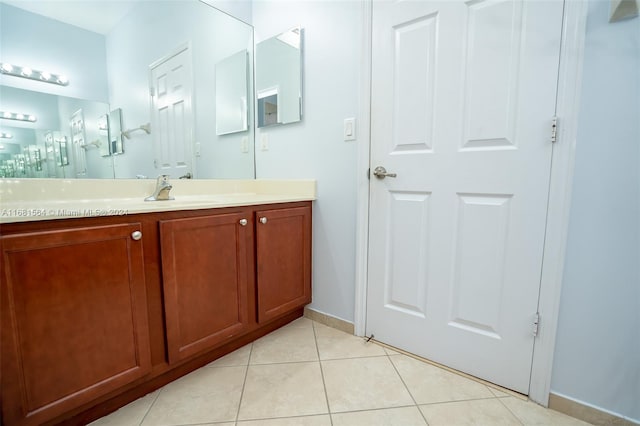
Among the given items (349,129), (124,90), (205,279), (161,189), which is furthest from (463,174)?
(124,90)

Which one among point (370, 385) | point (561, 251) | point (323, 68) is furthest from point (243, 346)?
point (323, 68)

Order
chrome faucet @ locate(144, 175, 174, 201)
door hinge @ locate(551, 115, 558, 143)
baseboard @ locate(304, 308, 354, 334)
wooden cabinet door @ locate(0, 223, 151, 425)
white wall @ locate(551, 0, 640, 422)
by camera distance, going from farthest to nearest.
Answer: baseboard @ locate(304, 308, 354, 334) < chrome faucet @ locate(144, 175, 174, 201) < door hinge @ locate(551, 115, 558, 143) < white wall @ locate(551, 0, 640, 422) < wooden cabinet door @ locate(0, 223, 151, 425)

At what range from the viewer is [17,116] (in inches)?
40.9

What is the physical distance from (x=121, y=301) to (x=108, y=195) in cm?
60

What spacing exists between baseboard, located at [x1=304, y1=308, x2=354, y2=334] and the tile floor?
184 mm

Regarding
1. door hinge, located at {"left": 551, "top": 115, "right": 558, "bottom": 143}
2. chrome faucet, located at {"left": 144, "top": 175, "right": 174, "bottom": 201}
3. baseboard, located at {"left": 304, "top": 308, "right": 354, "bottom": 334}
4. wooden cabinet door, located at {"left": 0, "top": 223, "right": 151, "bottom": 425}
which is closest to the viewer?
wooden cabinet door, located at {"left": 0, "top": 223, "right": 151, "bottom": 425}

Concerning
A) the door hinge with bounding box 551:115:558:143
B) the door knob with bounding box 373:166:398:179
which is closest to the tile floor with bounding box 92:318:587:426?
the door knob with bounding box 373:166:398:179

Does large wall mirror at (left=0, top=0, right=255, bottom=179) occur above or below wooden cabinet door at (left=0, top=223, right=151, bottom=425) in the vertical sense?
above

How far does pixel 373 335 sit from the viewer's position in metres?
1.53

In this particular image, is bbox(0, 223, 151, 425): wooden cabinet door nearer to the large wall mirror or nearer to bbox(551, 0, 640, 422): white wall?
the large wall mirror

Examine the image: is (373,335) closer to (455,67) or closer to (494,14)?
(455,67)

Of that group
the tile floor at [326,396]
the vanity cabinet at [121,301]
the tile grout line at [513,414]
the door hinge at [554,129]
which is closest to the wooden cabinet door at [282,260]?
the vanity cabinet at [121,301]

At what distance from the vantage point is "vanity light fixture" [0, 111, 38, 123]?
1.02m

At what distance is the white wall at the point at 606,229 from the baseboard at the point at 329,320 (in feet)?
3.20
